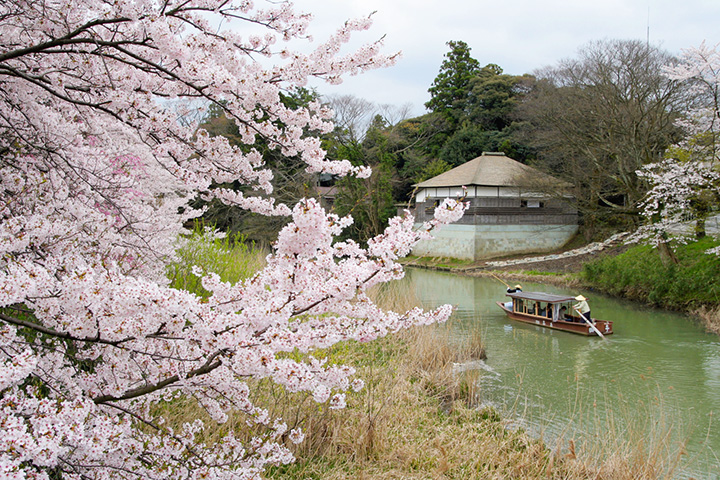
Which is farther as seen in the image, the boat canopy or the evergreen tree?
the evergreen tree

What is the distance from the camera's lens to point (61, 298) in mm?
1231

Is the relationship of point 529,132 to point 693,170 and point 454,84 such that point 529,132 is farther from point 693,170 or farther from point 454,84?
point 693,170

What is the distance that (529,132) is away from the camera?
70.6 feet

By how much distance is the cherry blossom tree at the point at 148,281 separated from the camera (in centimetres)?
128

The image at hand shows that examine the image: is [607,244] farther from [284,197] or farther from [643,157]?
[284,197]

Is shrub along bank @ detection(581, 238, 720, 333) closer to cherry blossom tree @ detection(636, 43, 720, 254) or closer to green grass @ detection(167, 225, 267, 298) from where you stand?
cherry blossom tree @ detection(636, 43, 720, 254)

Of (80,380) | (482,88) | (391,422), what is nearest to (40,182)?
(80,380)

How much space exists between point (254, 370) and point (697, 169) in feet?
35.9

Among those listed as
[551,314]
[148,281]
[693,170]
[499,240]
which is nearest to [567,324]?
[551,314]

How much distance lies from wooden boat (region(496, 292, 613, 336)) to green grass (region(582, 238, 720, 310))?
250 cm

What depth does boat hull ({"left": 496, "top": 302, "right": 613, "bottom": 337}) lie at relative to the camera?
8133 mm

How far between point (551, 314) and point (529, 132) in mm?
14632

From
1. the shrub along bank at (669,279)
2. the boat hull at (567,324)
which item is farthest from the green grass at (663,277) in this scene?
the boat hull at (567,324)

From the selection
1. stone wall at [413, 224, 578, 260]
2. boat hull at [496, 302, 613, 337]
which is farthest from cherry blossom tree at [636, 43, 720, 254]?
stone wall at [413, 224, 578, 260]
